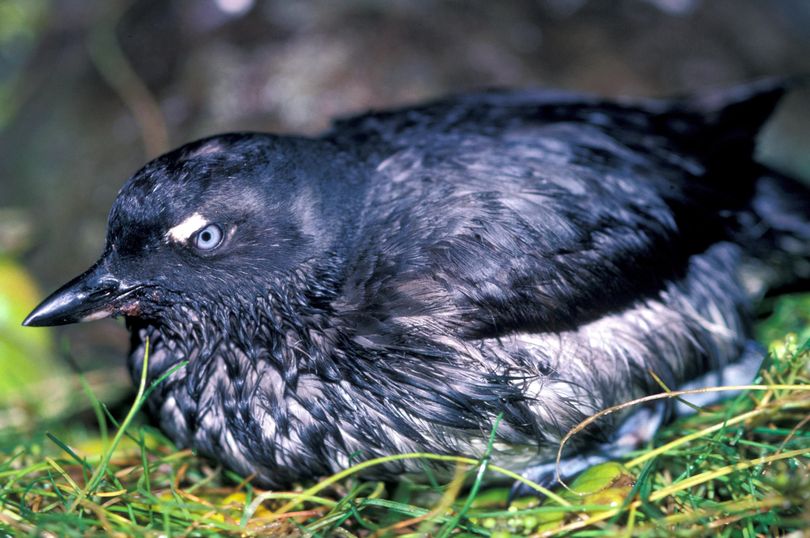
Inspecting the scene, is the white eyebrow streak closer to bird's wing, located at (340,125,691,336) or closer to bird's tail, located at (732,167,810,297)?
bird's wing, located at (340,125,691,336)

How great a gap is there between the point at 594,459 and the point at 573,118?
4.56 ft

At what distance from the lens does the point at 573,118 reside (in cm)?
315

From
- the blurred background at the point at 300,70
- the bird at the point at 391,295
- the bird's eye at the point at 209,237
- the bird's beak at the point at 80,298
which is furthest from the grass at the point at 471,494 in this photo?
the blurred background at the point at 300,70

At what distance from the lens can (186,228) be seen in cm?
246

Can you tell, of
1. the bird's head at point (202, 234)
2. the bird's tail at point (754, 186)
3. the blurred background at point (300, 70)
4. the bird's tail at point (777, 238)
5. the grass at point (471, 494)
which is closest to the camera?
the grass at point (471, 494)

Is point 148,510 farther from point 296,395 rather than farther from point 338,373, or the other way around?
point 338,373

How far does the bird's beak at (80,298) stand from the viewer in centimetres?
252

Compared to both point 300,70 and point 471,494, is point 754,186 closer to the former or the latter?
point 471,494

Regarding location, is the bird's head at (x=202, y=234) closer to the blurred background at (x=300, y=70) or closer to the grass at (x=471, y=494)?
the grass at (x=471, y=494)

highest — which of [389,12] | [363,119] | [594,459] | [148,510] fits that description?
[389,12]

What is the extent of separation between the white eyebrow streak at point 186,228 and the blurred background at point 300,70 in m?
2.22

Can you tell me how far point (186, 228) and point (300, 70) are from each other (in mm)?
2594

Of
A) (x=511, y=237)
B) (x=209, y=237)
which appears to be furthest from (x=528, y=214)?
(x=209, y=237)

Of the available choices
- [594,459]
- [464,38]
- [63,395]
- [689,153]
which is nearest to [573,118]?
[689,153]
